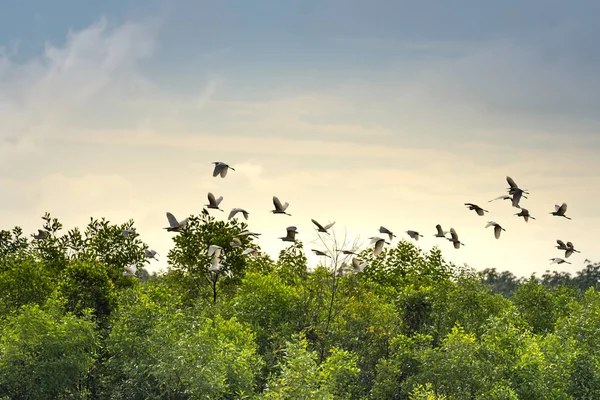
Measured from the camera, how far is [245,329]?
176 ft

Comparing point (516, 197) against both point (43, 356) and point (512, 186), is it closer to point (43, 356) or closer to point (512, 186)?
point (512, 186)

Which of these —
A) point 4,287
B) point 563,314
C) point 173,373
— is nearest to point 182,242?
point 4,287

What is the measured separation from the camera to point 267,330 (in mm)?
56094

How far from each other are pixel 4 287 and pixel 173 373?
69.9 ft

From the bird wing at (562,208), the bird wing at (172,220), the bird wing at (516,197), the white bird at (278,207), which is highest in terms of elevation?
the bird wing at (562,208)

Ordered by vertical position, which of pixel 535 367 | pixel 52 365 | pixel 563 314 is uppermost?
pixel 563 314

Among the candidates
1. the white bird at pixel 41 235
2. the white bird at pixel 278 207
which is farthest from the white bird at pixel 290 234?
the white bird at pixel 41 235

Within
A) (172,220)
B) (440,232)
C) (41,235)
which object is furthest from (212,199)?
(41,235)

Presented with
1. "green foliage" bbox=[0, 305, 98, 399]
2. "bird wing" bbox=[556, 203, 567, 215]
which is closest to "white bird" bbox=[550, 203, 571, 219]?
"bird wing" bbox=[556, 203, 567, 215]

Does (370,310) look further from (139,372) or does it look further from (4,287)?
(4,287)

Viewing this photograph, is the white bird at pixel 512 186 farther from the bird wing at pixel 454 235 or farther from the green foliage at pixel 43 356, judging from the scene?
the green foliage at pixel 43 356

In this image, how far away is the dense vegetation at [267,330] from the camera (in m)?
45.6

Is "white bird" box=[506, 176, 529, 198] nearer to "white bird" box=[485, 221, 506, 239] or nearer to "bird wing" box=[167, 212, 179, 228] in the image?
"white bird" box=[485, 221, 506, 239]

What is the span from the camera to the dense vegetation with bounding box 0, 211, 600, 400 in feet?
149
